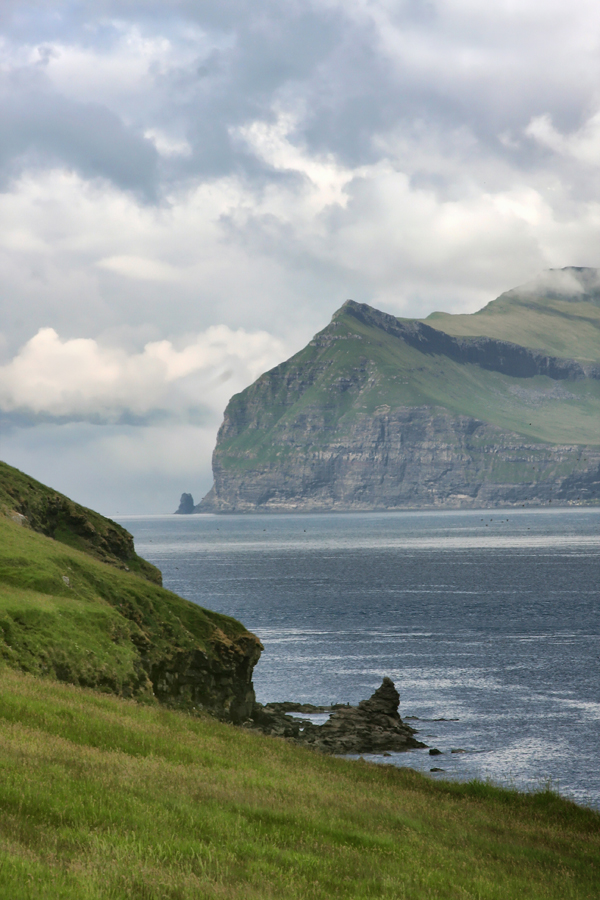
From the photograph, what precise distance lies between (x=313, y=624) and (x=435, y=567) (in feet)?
236

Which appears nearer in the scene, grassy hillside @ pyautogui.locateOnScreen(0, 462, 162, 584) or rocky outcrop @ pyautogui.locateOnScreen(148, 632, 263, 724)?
rocky outcrop @ pyautogui.locateOnScreen(148, 632, 263, 724)

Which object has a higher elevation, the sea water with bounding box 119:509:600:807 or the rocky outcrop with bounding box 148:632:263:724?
the rocky outcrop with bounding box 148:632:263:724

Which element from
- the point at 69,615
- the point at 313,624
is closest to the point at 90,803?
the point at 69,615

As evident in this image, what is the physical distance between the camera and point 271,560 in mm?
194375

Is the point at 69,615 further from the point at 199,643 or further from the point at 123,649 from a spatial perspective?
the point at 199,643

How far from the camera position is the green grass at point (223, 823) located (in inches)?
437

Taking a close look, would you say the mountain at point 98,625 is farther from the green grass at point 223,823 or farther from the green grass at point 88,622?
the green grass at point 223,823

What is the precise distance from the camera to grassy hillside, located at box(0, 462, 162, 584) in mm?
52531

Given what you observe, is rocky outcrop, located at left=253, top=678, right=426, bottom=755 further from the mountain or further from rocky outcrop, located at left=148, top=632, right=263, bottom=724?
the mountain

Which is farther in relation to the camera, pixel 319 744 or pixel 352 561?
pixel 352 561

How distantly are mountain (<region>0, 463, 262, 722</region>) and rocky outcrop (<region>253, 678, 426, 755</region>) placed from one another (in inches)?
142

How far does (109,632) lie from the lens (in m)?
33.8

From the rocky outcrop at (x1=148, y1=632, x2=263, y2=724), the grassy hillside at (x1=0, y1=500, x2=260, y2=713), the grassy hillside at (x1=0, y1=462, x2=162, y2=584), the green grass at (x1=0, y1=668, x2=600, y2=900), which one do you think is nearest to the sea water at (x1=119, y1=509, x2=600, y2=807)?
the rocky outcrop at (x1=148, y1=632, x2=263, y2=724)

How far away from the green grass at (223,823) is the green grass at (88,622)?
20.3ft
